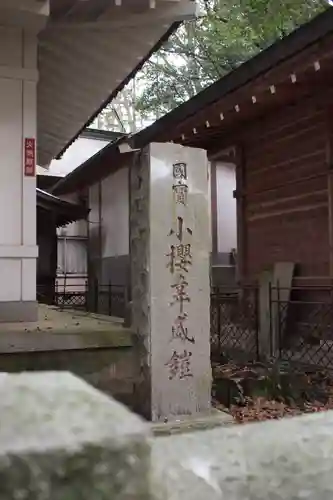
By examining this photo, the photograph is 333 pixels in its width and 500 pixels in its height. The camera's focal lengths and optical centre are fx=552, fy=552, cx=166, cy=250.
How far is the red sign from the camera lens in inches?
257

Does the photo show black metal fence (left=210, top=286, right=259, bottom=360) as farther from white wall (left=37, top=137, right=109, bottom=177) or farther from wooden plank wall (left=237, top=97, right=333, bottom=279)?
white wall (left=37, top=137, right=109, bottom=177)

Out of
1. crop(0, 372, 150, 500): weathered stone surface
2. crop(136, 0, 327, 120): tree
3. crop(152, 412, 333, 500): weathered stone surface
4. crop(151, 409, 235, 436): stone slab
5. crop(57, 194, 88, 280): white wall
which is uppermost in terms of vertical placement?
crop(136, 0, 327, 120): tree

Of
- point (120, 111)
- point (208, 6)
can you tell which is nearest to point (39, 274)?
point (208, 6)

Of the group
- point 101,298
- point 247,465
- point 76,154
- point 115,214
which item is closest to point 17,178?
point 247,465

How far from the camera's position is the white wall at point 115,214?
12000 mm

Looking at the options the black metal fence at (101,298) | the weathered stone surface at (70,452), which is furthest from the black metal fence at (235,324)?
the weathered stone surface at (70,452)

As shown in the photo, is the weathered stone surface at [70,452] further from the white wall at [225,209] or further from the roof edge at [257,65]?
the white wall at [225,209]

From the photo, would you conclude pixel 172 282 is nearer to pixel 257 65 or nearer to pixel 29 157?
pixel 29 157

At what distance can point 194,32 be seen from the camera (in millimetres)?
21156

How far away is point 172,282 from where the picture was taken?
5.14 meters

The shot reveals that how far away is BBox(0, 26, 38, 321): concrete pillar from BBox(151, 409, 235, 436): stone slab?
2.31m

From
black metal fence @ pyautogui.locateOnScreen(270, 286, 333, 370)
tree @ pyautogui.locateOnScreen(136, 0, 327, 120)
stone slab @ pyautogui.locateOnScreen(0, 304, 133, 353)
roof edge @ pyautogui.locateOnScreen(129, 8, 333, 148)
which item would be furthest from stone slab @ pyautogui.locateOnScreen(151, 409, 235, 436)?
tree @ pyautogui.locateOnScreen(136, 0, 327, 120)

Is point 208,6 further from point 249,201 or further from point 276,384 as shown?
point 276,384

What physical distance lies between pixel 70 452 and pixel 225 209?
47.4ft
